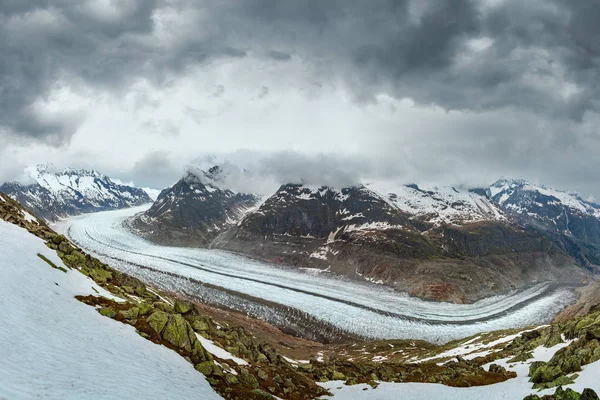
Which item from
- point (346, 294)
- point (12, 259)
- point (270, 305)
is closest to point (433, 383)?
point (12, 259)

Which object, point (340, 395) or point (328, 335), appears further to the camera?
point (328, 335)

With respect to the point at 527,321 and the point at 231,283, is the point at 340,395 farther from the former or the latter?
the point at 527,321

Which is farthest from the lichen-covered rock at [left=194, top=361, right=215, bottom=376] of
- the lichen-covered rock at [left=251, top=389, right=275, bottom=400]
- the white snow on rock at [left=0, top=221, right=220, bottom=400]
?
the lichen-covered rock at [left=251, top=389, right=275, bottom=400]

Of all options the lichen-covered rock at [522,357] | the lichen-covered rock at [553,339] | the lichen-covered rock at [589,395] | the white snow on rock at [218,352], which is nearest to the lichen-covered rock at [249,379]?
the white snow on rock at [218,352]

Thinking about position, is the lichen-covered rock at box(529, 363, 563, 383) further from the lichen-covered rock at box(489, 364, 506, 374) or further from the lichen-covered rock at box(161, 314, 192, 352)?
the lichen-covered rock at box(161, 314, 192, 352)

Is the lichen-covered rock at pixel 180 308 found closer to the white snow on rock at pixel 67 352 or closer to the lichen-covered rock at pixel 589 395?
the white snow on rock at pixel 67 352

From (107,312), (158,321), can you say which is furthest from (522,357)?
(107,312)

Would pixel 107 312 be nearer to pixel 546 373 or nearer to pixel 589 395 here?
pixel 589 395
